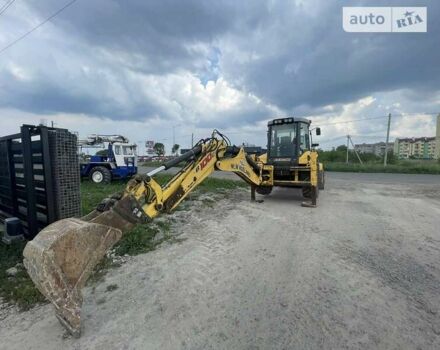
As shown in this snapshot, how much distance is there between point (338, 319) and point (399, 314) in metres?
0.64

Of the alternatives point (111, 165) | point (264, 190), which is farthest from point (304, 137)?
point (111, 165)

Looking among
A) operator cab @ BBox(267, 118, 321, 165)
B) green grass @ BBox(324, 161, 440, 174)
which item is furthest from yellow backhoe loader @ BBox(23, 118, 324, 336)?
green grass @ BBox(324, 161, 440, 174)

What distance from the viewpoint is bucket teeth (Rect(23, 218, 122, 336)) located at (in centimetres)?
212

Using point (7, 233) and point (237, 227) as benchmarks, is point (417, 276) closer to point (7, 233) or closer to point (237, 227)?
point (237, 227)

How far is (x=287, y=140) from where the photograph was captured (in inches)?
336

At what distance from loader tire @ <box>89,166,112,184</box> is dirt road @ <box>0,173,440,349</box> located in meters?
8.73

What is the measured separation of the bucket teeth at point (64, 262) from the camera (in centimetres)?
212

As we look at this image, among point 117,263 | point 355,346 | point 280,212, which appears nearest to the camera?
point 355,346

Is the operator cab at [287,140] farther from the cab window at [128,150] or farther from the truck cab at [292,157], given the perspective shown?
the cab window at [128,150]

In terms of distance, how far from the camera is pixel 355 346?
2.22 m

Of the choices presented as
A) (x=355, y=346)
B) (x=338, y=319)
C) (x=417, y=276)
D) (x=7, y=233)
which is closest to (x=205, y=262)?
(x=338, y=319)

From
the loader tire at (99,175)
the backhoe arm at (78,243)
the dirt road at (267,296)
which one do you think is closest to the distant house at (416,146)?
the loader tire at (99,175)

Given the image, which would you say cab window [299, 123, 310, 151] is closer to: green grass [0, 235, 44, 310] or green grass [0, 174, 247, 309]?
green grass [0, 174, 247, 309]

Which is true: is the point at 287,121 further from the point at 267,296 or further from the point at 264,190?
the point at 267,296
